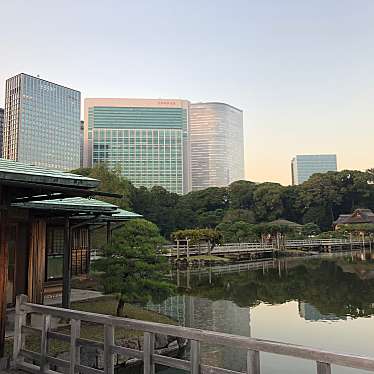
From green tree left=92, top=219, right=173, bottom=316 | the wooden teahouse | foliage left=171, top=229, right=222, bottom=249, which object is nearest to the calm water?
green tree left=92, top=219, right=173, bottom=316

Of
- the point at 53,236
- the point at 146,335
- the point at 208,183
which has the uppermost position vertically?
the point at 208,183

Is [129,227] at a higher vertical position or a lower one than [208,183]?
lower

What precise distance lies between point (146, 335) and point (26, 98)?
Result: 244 feet

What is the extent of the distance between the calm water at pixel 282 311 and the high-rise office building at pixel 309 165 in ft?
497

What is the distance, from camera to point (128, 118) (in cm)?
9406

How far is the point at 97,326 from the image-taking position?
873 cm

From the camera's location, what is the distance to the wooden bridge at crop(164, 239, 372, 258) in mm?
33938

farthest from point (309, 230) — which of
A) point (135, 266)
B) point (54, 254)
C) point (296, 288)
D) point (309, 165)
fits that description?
point (309, 165)

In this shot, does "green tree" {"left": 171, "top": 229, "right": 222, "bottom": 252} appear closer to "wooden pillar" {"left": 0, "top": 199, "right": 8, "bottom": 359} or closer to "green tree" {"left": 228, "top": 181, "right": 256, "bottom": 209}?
"wooden pillar" {"left": 0, "top": 199, "right": 8, "bottom": 359}

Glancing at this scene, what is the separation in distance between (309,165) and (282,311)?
163 m

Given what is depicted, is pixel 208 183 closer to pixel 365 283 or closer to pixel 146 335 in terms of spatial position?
pixel 365 283

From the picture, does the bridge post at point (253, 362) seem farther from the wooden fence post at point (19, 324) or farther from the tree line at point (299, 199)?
the tree line at point (299, 199)

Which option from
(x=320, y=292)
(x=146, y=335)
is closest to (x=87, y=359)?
(x=146, y=335)

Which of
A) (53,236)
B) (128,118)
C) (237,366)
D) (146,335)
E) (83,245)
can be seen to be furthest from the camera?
(128,118)
